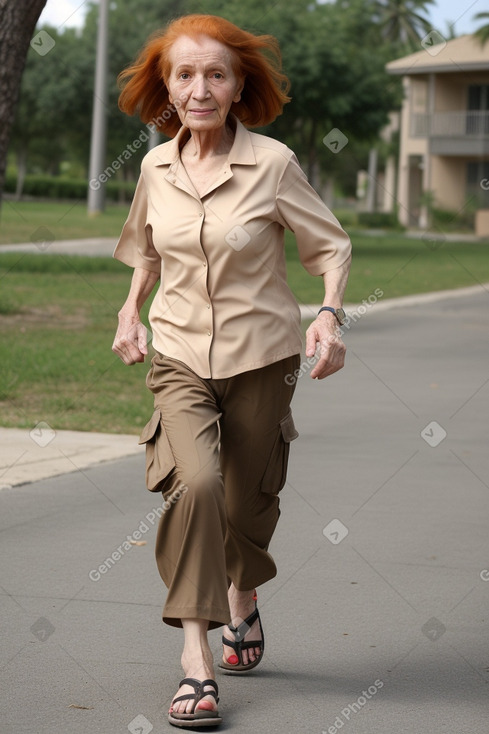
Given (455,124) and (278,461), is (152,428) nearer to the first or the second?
(278,461)

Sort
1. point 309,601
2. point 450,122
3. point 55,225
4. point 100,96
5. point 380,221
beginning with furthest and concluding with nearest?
1. point 380,221
2. point 450,122
3. point 55,225
4. point 100,96
5. point 309,601

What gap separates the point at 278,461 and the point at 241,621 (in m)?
0.61

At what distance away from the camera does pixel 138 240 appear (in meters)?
4.63

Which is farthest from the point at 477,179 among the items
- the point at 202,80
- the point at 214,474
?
the point at 214,474

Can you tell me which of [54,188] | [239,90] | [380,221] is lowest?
[54,188]

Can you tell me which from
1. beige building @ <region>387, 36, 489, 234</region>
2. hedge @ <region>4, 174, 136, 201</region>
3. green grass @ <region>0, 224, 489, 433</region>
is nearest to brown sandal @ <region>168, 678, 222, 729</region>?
green grass @ <region>0, 224, 489, 433</region>

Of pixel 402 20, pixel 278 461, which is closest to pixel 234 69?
pixel 278 461

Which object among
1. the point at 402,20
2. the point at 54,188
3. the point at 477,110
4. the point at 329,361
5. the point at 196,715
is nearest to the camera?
the point at 196,715

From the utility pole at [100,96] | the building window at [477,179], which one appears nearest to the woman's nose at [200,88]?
the utility pole at [100,96]

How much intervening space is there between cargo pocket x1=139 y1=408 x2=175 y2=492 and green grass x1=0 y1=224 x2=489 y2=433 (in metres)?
5.37

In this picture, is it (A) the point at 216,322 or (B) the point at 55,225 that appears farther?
(B) the point at 55,225

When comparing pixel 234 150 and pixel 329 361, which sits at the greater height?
pixel 234 150

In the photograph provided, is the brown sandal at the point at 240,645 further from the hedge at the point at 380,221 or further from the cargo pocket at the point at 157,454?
the hedge at the point at 380,221

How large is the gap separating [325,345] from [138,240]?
0.84 metres
